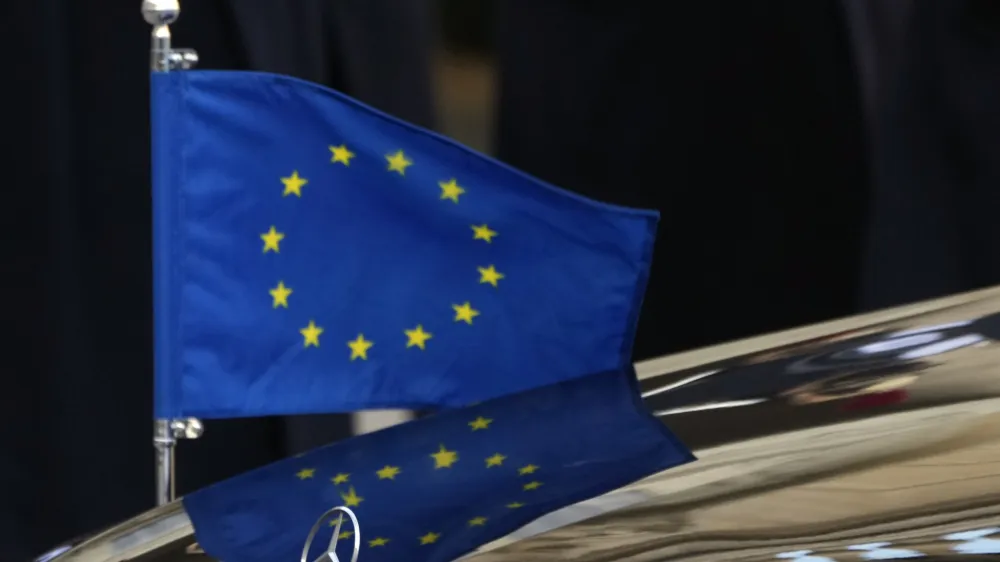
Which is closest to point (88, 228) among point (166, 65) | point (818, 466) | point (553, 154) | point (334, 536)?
point (166, 65)

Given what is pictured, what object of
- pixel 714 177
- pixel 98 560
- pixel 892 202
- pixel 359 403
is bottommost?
pixel 98 560

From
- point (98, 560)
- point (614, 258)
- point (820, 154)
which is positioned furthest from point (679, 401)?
point (820, 154)

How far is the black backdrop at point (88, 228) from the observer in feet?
4.25

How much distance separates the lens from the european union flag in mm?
908

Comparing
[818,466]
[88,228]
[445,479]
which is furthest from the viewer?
[88,228]

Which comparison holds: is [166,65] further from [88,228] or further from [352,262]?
[88,228]

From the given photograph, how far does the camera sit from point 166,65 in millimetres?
900

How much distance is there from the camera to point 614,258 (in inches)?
38.0

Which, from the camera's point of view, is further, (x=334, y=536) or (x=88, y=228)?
(x=88, y=228)

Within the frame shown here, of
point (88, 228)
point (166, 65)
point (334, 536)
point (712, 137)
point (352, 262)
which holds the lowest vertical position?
point (334, 536)

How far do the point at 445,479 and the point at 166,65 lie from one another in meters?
0.45

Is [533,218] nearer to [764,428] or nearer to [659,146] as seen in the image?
[764,428]

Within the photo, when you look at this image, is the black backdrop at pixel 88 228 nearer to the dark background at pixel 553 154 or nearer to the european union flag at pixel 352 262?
the dark background at pixel 553 154

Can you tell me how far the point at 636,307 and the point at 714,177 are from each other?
0.75 m
